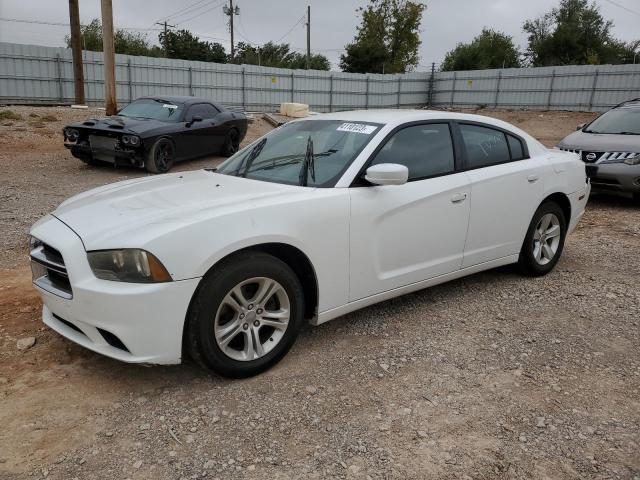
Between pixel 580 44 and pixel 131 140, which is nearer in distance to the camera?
pixel 131 140

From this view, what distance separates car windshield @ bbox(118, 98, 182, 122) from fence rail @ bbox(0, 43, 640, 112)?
11.8 m

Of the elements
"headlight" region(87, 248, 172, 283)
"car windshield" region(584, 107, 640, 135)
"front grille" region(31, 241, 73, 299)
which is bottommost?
"front grille" region(31, 241, 73, 299)

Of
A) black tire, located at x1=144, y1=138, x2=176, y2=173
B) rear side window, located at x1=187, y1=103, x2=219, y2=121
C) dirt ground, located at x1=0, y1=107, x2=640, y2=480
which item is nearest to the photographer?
dirt ground, located at x1=0, y1=107, x2=640, y2=480

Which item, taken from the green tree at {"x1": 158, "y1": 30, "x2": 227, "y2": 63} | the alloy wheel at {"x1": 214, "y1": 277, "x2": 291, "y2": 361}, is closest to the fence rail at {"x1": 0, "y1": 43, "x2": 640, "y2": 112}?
the alloy wheel at {"x1": 214, "y1": 277, "x2": 291, "y2": 361}

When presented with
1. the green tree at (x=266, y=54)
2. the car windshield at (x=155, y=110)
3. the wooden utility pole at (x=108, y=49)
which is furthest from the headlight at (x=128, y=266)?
the green tree at (x=266, y=54)

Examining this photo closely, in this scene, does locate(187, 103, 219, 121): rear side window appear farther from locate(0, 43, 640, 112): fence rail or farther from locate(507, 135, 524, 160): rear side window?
locate(0, 43, 640, 112): fence rail

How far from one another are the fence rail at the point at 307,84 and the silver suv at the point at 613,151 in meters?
18.8

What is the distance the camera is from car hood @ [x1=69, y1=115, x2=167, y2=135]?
32.8 feet

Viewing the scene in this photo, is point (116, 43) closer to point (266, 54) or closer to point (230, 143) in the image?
point (266, 54)

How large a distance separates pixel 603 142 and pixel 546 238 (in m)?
4.30

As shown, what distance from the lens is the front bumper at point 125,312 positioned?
267cm

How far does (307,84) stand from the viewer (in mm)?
27969

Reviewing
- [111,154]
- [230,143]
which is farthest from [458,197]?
[230,143]

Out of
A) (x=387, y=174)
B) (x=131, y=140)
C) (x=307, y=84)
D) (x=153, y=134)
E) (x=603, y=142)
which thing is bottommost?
(x=131, y=140)
